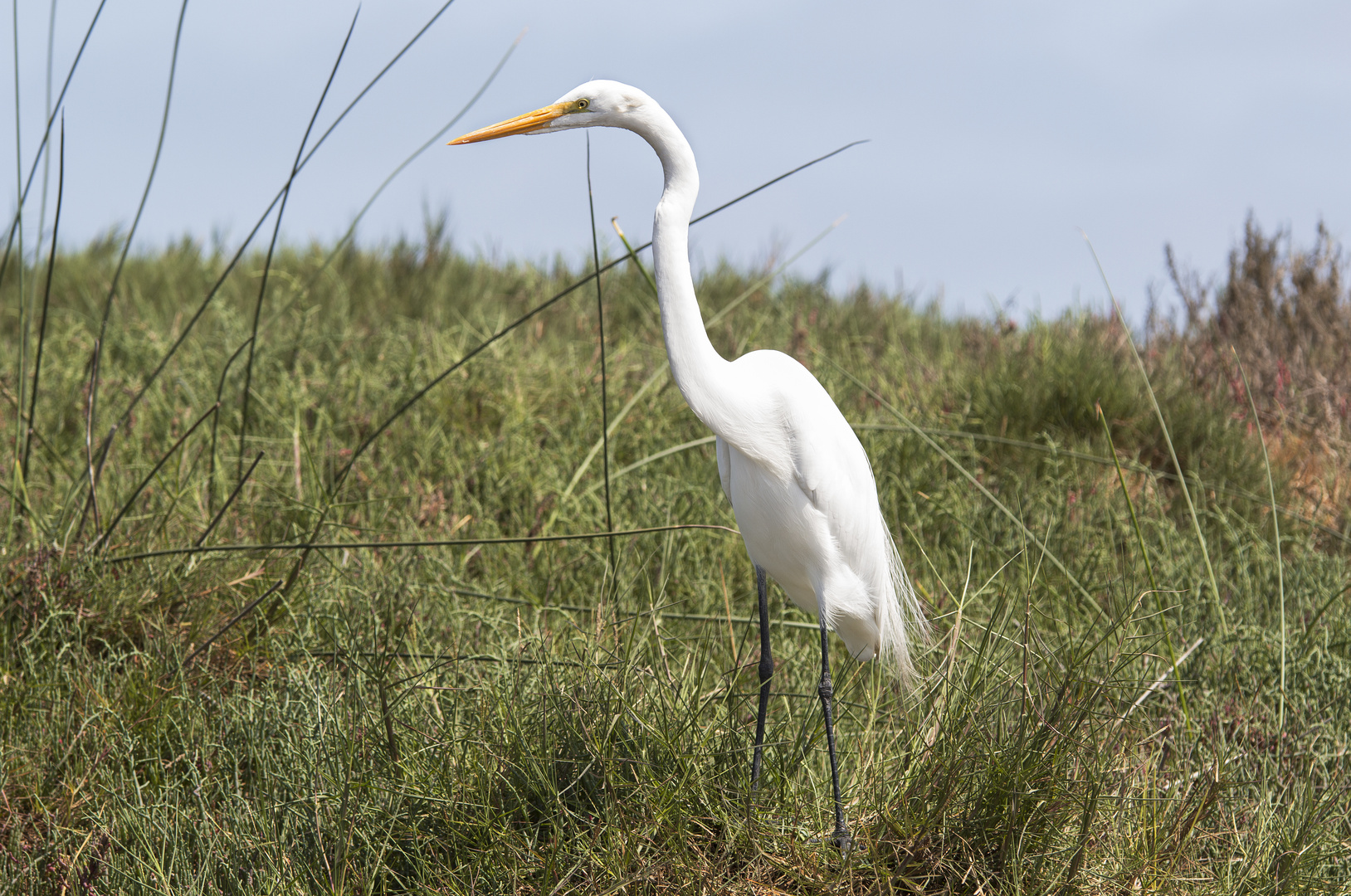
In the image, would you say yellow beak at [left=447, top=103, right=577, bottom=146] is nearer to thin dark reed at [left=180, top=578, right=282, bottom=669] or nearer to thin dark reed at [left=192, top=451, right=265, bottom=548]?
thin dark reed at [left=192, top=451, right=265, bottom=548]

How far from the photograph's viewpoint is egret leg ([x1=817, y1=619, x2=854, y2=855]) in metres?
1.84

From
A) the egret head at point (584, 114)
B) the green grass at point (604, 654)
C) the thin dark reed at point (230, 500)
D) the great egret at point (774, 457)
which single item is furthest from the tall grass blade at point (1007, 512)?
the thin dark reed at point (230, 500)

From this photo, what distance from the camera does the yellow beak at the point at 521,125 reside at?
1807 millimetres

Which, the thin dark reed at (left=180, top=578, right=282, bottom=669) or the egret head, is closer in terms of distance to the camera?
the egret head

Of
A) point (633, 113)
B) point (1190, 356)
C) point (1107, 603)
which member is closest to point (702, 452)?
point (1107, 603)

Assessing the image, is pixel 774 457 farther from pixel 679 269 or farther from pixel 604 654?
pixel 604 654

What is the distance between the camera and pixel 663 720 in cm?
182

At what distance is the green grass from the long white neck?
53cm

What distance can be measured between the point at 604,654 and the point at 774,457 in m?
0.71

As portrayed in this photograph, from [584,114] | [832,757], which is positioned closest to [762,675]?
[832,757]

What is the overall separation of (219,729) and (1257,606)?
3.18 meters

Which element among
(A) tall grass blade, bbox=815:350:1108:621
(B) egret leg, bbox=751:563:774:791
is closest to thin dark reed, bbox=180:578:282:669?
(B) egret leg, bbox=751:563:774:791

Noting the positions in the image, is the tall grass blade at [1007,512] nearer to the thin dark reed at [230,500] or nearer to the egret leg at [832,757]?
the egret leg at [832,757]

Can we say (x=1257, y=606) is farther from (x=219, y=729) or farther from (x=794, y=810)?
(x=219, y=729)
